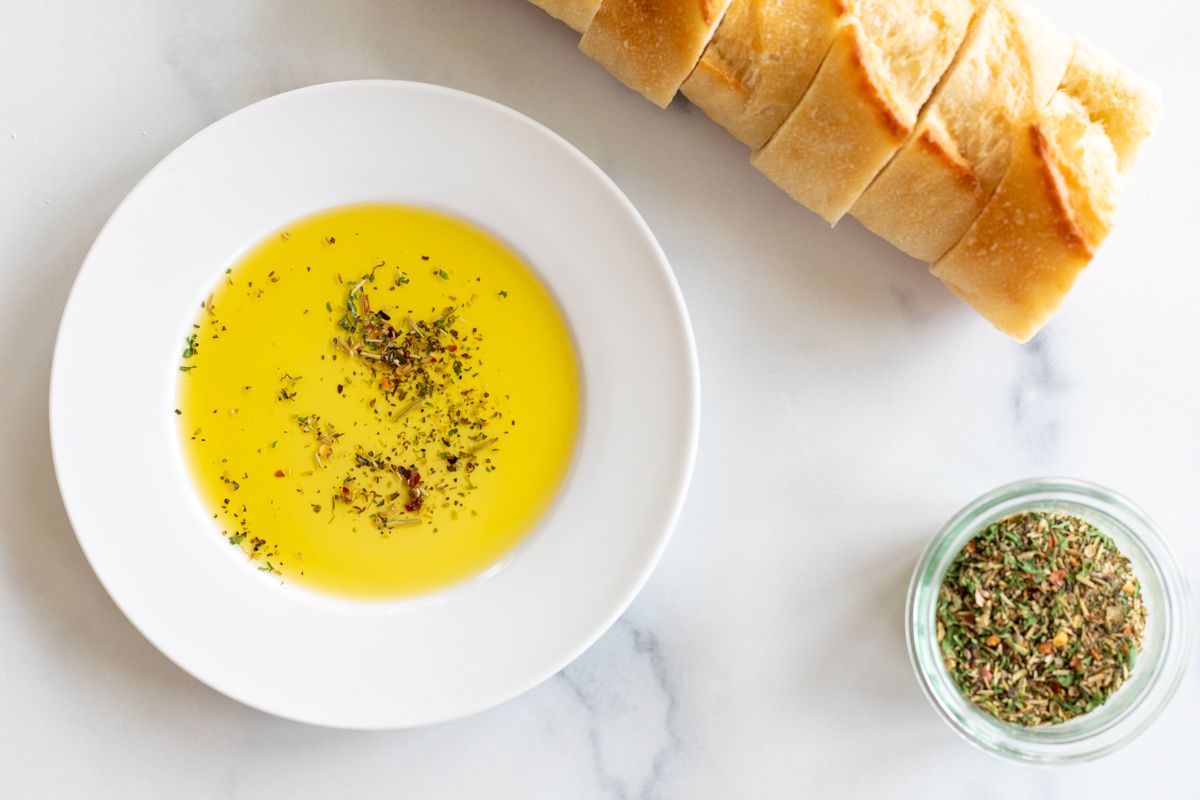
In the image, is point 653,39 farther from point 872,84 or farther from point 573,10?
point 872,84

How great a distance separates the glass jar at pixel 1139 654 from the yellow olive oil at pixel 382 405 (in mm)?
732

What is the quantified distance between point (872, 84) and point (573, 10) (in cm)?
53

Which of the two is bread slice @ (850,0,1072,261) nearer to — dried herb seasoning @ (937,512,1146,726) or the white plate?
the white plate

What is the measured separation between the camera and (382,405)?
1.88 metres

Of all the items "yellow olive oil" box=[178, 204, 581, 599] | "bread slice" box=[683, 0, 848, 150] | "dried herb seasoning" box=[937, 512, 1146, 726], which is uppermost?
"bread slice" box=[683, 0, 848, 150]

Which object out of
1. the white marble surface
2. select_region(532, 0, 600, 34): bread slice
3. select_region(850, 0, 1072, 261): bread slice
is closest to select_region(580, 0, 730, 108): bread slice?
select_region(532, 0, 600, 34): bread slice

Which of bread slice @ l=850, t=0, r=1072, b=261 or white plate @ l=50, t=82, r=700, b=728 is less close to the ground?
bread slice @ l=850, t=0, r=1072, b=261

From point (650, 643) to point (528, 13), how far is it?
1.25 meters

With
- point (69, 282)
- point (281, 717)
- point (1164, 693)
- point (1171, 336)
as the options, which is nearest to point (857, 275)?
point (1171, 336)

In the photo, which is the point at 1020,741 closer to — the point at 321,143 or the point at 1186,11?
the point at 1186,11

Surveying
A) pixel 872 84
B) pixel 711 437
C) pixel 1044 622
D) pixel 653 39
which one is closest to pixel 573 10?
pixel 653 39

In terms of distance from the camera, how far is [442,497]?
6.17 feet

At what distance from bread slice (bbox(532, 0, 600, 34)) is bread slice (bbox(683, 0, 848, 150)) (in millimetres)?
205

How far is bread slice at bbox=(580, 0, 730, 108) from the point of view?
1.59 meters
